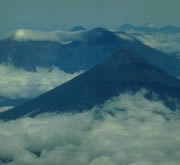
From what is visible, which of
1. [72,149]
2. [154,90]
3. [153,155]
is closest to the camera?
[153,155]

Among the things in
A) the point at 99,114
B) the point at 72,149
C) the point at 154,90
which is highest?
the point at 154,90

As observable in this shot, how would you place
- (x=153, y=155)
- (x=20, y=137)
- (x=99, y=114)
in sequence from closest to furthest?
1. (x=153, y=155)
2. (x=20, y=137)
3. (x=99, y=114)

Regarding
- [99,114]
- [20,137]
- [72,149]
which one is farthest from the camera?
[99,114]

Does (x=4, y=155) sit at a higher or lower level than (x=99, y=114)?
lower

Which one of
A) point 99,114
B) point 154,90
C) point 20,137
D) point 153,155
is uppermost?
point 154,90

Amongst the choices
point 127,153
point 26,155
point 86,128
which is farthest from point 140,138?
point 26,155

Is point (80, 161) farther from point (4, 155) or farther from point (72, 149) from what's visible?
point (4, 155)

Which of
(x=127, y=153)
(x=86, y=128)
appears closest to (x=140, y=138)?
(x=127, y=153)

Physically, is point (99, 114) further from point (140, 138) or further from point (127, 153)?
point (127, 153)

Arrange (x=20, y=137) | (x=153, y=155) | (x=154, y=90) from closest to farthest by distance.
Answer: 1. (x=153, y=155)
2. (x=20, y=137)
3. (x=154, y=90)

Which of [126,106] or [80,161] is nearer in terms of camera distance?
[80,161]
